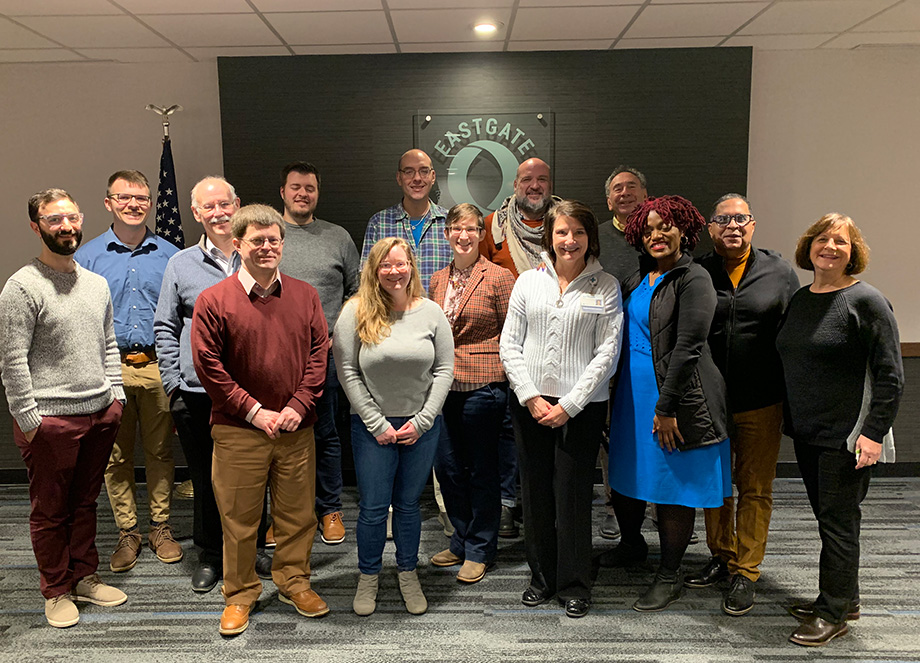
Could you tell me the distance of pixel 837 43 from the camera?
14.3ft

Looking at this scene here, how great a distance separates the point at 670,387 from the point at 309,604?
1.74 meters

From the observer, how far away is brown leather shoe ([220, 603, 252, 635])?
2.54m

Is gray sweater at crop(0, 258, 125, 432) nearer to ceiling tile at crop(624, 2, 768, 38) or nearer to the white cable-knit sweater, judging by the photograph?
the white cable-knit sweater

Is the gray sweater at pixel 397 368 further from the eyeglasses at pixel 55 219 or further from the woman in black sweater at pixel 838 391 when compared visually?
the woman in black sweater at pixel 838 391

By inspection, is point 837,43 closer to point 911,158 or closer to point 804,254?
point 911,158

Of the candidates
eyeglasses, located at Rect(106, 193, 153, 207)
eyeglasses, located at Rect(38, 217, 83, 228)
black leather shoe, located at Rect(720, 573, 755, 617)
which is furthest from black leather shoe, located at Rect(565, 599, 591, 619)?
eyeglasses, located at Rect(106, 193, 153, 207)

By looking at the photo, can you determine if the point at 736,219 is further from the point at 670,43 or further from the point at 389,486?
the point at 670,43

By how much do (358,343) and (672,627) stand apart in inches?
67.8

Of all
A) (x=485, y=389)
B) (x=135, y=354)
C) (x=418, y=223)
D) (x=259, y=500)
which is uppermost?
(x=418, y=223)

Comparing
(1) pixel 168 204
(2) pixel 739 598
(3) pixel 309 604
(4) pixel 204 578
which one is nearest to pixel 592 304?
(2) pixel 739 598

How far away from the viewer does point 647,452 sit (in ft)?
8.41

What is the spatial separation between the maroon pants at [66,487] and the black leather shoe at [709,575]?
2.64 m

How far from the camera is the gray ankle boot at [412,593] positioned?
106 inches

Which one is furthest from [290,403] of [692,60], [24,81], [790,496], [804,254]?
[24,81]
